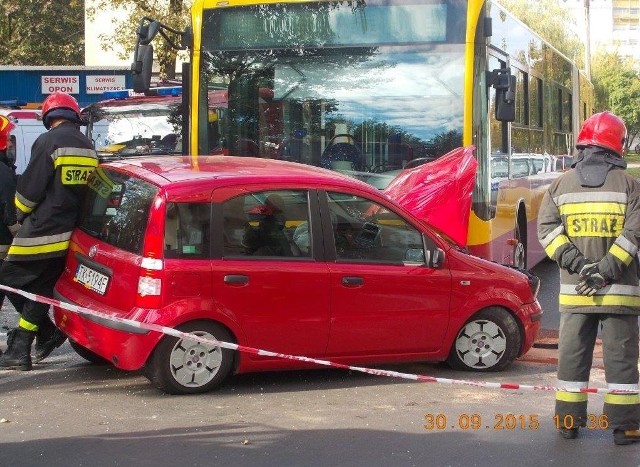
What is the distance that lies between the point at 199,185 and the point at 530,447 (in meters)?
2.74

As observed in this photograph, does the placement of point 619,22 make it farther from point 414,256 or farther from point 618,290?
point 618,290

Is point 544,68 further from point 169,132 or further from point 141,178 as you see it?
point 141,178

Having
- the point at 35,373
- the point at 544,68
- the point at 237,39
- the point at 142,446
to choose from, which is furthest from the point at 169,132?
the point at 142,446

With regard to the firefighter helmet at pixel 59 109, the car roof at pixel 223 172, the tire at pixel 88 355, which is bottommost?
the tire at pixel 88 355

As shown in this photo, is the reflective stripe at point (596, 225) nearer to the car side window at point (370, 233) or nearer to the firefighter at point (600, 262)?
the firefighter at point (600, 262)

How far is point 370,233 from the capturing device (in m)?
7.92

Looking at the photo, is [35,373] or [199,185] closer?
[199,185]

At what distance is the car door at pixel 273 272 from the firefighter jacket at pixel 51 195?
4.58 ft

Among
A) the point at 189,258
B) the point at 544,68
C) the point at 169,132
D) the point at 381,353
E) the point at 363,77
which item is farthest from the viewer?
the point at 169,132

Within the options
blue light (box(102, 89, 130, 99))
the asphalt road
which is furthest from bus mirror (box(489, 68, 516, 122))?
blue light (box(102, 89, 130, 99))

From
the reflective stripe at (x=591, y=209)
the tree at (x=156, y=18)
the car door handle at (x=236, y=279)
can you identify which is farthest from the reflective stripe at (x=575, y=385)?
the tree at (x=156, y=18)

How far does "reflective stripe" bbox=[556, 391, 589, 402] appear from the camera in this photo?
625 centimetres

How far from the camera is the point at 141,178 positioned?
757 centimetres

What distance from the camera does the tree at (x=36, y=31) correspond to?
40125 millimetres
